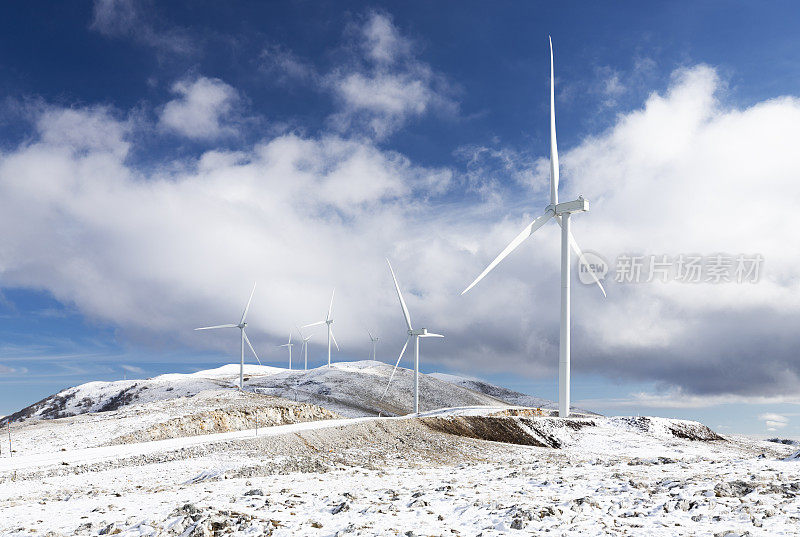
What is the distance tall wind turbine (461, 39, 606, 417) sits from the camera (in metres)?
39.3

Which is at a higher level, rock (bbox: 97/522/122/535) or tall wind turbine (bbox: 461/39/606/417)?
tall wind turbine (bbox: 461/39/606/417)

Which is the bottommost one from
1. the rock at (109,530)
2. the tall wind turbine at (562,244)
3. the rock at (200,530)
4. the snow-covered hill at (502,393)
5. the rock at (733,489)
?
the snow-covered hill at (502,393)

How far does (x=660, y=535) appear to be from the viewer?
1117cm

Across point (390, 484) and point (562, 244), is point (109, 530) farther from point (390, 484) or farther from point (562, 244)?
point (562, 244)

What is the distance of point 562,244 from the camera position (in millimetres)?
41500

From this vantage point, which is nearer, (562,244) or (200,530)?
(200,530)

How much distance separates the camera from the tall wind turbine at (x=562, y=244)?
129 ft

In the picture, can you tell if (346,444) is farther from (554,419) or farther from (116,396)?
(116,396)

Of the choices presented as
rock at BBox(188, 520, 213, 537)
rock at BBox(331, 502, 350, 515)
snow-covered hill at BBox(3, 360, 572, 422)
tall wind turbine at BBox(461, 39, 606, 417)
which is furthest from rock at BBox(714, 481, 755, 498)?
snow-covered hill at BBox(3, 360, 572, 422)

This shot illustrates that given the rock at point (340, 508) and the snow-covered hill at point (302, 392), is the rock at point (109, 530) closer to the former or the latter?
the rock at point (340, 508)

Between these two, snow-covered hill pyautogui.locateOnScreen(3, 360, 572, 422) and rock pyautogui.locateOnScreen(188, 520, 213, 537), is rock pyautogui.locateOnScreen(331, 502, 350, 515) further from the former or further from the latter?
snow-covered hill pyautogui.locateOnScreen(3, 360, 572, 422)

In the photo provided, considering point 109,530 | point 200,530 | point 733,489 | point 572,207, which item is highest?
point 572,207

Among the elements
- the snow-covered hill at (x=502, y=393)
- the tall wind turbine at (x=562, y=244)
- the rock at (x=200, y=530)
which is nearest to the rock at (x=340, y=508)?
the rock at (x=200, y=530)

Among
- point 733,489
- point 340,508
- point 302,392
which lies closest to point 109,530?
point 340,508
